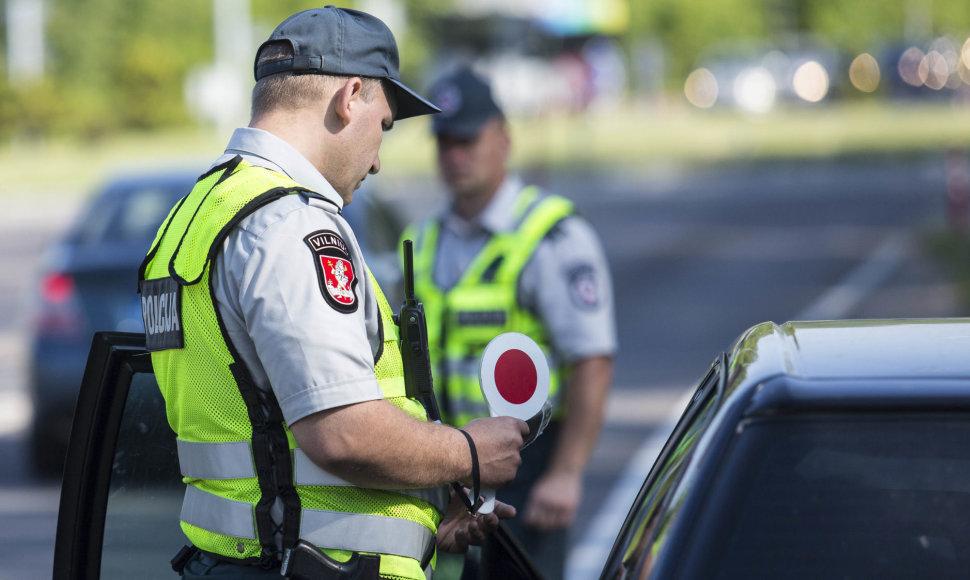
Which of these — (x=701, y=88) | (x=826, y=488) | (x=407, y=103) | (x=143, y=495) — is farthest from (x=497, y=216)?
(x=701, y=88)

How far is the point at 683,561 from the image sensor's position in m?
2.04

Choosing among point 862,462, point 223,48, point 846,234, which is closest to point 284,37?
point 862,462

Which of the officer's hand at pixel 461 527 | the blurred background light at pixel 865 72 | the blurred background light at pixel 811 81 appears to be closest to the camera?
the officer's hand at pixel 461 527

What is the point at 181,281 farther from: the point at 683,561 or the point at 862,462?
A: the point at 862,462

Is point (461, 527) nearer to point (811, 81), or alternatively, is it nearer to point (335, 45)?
point (335, 45)

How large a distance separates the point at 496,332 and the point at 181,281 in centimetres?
166

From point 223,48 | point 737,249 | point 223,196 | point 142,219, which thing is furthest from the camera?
point 223,48

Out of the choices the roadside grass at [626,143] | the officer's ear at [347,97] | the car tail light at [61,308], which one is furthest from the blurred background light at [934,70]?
the officer's ear at [347,97]

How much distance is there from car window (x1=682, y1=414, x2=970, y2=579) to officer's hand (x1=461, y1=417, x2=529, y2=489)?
453 mm

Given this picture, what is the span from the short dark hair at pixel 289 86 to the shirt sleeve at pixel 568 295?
1.46 meters

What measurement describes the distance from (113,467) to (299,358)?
0.61m

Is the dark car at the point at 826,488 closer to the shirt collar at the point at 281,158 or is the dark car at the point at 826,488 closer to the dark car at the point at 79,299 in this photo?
the shirt collar at the point at 281,158

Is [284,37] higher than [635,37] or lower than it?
lower

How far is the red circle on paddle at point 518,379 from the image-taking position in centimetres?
252
